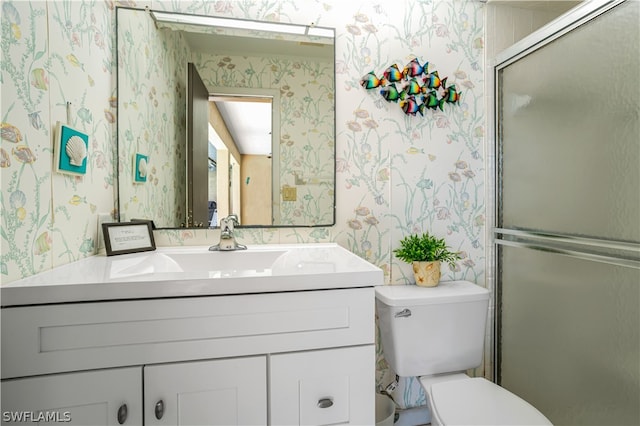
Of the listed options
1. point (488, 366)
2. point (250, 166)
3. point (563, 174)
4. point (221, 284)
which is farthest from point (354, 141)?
point (488, 366)

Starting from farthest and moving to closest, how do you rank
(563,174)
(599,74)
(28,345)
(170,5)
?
1. (170,5)
2. (563,174)
3. (599,74)
4. (28,345)

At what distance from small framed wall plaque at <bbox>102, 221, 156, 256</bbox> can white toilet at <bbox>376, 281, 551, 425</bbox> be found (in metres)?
0.99

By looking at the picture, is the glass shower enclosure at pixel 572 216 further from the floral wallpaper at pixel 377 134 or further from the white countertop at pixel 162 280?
the white countertop at pixel 162 280

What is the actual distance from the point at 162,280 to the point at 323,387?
508 mm

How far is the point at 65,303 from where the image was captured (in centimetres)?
75

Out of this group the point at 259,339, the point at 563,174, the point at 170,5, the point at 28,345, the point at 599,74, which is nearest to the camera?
the point at 28,345

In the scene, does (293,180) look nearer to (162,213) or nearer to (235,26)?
(162,213)

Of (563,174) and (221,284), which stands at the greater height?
(563,174)

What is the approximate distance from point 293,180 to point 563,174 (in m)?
1.11

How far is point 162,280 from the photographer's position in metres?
0.79

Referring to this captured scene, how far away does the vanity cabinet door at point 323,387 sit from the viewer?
33.9 inches

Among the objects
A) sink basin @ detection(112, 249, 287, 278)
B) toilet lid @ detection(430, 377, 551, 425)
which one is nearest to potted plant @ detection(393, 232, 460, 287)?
toilet lid @ detection(430, 377, 551, 425)

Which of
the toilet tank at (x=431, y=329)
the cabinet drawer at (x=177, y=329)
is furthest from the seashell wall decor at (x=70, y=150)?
the toilet tank at (x=431, y=329)

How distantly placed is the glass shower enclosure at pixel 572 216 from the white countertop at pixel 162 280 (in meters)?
0.88
